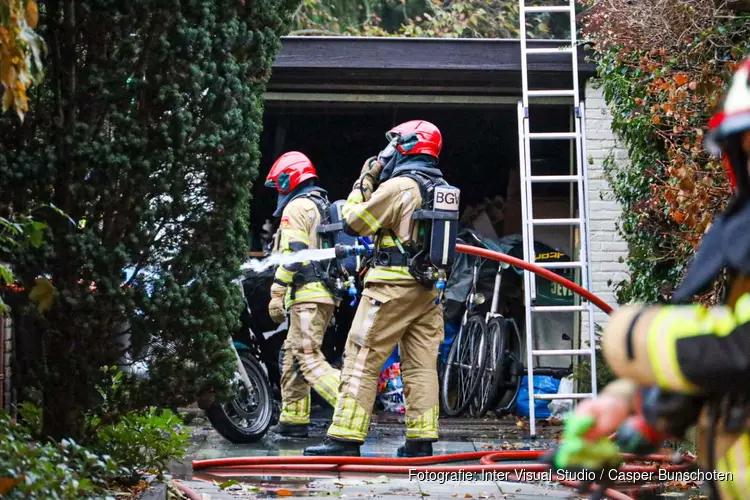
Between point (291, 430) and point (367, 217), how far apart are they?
2.41 metres

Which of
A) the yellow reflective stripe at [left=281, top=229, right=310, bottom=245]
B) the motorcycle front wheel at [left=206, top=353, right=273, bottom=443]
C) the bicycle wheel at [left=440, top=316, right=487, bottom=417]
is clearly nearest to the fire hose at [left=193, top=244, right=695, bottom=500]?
the motorcycle front wheel at [left=206, top=353, right=273, bottom=443]

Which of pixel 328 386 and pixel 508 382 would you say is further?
pixel 508 382

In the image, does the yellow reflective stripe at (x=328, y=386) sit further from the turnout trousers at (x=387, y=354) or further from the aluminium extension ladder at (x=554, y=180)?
the aluminium extension ladder at (x=554, y=180)

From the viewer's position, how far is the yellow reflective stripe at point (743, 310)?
213 centimetres

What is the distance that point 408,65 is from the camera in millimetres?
10656

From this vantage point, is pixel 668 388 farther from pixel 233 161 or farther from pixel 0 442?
pixel 233 161

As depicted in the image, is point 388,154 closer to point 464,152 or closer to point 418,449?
point 418,449

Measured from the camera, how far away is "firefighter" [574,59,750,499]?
2.12 meters

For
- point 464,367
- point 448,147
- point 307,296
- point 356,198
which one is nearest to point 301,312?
point 307,296

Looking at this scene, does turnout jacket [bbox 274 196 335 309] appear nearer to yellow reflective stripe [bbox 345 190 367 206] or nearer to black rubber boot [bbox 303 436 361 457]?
yellow reflective stripe [bbox 345 190 367 206]

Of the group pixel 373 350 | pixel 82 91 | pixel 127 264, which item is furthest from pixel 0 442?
pixel 373 350

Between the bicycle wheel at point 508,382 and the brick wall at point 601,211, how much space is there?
77cm

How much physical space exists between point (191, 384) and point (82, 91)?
4.66 feet

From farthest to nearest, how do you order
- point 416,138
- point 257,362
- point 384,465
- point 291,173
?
point 291,173, point 257,362, point 416,138, point 384,465
